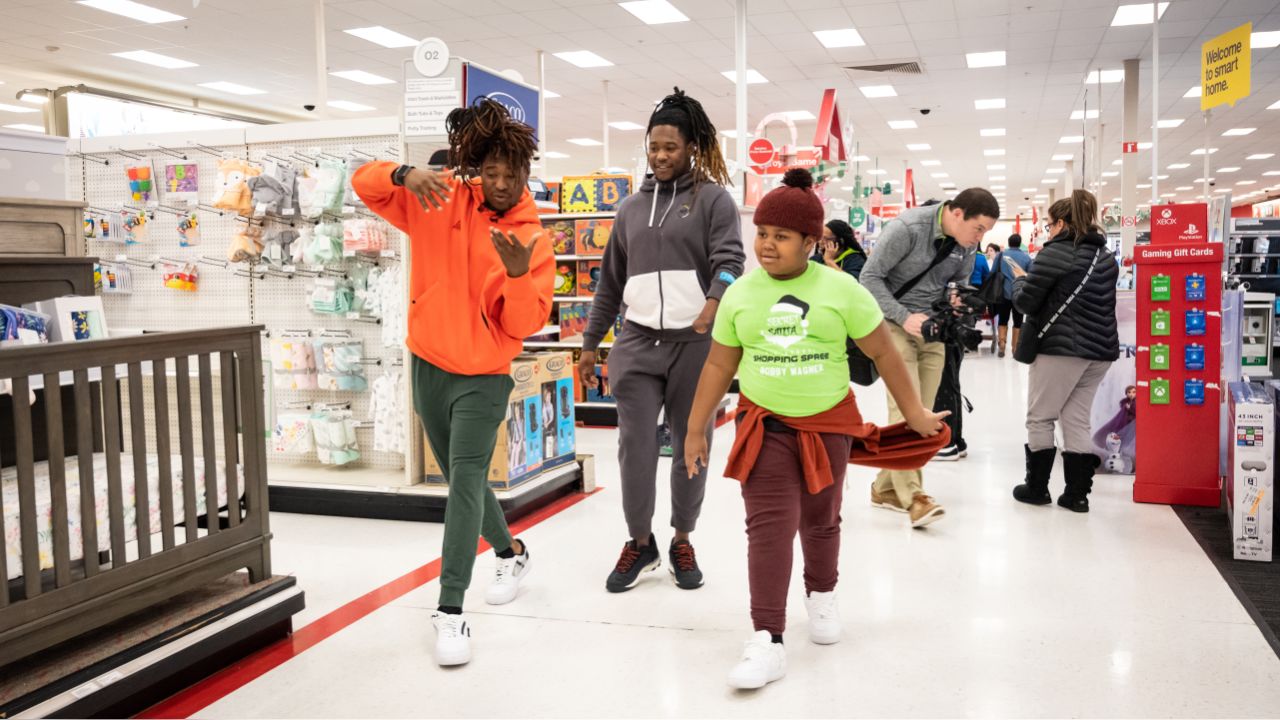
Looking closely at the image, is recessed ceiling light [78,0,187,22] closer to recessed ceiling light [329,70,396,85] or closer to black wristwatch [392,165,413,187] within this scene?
recessed ceiling light [329,70,396,85]

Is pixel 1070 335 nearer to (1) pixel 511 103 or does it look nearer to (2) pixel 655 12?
(1) pixel 511 103

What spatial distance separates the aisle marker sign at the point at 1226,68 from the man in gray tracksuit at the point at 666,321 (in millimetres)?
5527

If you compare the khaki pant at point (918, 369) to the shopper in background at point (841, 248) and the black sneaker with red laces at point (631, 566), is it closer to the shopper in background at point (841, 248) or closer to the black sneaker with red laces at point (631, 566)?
the black sneaker with red laces at point (631, 566)

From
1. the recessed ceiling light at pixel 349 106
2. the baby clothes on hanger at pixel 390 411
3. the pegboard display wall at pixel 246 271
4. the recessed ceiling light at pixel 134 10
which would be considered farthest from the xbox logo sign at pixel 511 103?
the recessed ceiling light at pixel 349 106

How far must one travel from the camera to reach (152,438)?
5.18m

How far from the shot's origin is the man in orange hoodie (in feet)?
8.75

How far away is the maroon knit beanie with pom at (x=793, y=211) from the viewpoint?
97.4 inches

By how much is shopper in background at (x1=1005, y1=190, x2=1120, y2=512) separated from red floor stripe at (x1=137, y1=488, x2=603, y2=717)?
2.79 metres

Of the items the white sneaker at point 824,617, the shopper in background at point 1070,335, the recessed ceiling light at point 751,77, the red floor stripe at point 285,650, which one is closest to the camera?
the red floor stripe at point 285,650

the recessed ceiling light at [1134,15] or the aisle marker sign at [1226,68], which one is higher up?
the recessed ceiling light at [1134,15]

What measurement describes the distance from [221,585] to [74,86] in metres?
13.2

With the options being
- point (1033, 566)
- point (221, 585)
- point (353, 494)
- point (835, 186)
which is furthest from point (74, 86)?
point (835, 186)

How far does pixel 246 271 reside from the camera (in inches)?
189

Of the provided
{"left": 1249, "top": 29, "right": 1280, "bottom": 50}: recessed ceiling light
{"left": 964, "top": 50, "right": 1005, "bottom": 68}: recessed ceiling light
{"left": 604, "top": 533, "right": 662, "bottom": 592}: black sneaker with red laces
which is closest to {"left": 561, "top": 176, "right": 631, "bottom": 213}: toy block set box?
{"left": 604, "top": 533, "right": 662, "bottom": 592}: black sneaker with red laces
